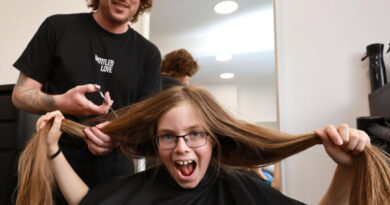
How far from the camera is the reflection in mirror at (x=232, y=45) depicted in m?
1.63

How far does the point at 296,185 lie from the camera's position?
158 cm

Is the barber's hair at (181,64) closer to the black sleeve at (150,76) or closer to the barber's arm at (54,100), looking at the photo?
the black sleeve at (150,76)

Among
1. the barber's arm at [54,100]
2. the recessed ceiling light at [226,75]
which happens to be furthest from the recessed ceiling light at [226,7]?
the barber's arm at [54,100]

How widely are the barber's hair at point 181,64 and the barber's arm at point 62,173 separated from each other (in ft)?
3.43

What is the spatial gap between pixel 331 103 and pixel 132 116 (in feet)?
3.74

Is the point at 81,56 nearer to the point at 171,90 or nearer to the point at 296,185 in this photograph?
the point at 171,90

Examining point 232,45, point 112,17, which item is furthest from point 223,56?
point 112,17

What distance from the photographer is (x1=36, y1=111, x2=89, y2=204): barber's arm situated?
77cm

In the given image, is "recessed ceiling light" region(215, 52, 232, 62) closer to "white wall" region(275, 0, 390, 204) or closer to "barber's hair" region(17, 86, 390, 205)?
"white wall" region(275, 0, 390, 204)

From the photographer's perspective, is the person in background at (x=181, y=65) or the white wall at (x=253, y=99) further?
the person in background at (x=181, y=65)

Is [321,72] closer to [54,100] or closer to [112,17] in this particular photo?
[112,17]

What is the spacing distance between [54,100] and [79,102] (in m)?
0.14

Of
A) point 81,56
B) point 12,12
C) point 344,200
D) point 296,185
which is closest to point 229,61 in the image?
point 296,185

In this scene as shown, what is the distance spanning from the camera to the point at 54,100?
897mm
